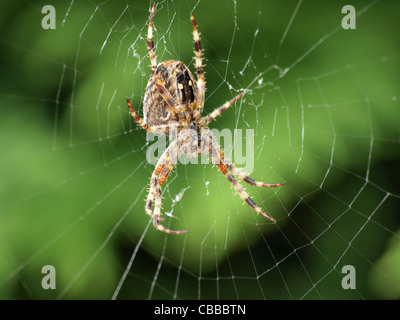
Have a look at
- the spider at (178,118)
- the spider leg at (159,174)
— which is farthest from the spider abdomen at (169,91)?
the spider leg at (159,174)

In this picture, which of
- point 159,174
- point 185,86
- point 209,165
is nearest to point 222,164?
point 209,165

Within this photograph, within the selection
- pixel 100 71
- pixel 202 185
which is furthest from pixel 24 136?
pixel 202 185

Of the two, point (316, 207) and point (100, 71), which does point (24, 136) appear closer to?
point (100, 71)

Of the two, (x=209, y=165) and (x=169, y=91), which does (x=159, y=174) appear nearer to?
(x=209, y=165)

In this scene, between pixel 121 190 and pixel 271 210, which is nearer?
pixel 271 210

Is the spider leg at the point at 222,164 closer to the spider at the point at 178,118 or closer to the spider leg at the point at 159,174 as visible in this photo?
the spider at the point at 178,118

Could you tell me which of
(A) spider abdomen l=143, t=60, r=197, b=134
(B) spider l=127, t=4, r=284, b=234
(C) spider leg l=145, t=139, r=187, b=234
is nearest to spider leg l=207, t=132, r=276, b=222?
(B) spider l=127, t=4, r=284, b=234
